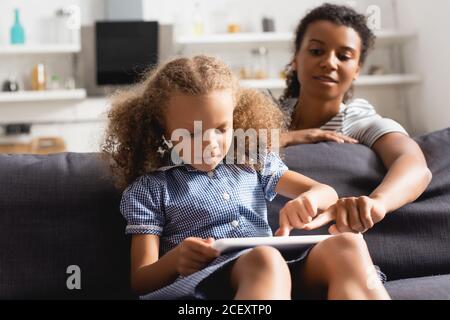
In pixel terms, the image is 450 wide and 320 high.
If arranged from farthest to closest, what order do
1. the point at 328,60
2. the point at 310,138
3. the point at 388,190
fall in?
the point at 328,60 < the point at 310,138 < the point at 388,190

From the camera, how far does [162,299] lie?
0.94 meters

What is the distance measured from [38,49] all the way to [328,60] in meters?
2.71

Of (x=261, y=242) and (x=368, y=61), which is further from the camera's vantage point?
(x=368, y=61)

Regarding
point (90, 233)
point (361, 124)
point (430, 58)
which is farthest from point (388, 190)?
point (430, 58)

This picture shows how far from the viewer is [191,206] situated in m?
1.13

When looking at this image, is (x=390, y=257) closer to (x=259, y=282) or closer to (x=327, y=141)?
(x=327, y=141)

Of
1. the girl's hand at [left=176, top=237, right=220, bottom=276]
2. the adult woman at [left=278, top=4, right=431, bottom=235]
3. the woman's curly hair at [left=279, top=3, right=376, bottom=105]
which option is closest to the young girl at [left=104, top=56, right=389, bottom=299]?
the girl's hand at [left=176, top=237, right=220, bottom=276]

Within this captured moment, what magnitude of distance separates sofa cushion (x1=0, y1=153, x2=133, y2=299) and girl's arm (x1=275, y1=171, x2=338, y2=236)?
0.34 metres

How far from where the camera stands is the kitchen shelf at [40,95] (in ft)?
12.6

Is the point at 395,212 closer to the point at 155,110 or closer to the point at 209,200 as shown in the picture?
the point at 209,200

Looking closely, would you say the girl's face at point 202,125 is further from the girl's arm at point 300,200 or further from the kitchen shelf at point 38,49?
the kitchen shelf at point 38,49

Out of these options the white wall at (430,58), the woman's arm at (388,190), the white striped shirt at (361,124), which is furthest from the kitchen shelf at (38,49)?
the woman's arm at (388,190)

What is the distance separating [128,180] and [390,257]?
0.57m

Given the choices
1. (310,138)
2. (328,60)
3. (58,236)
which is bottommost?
(58,236)
